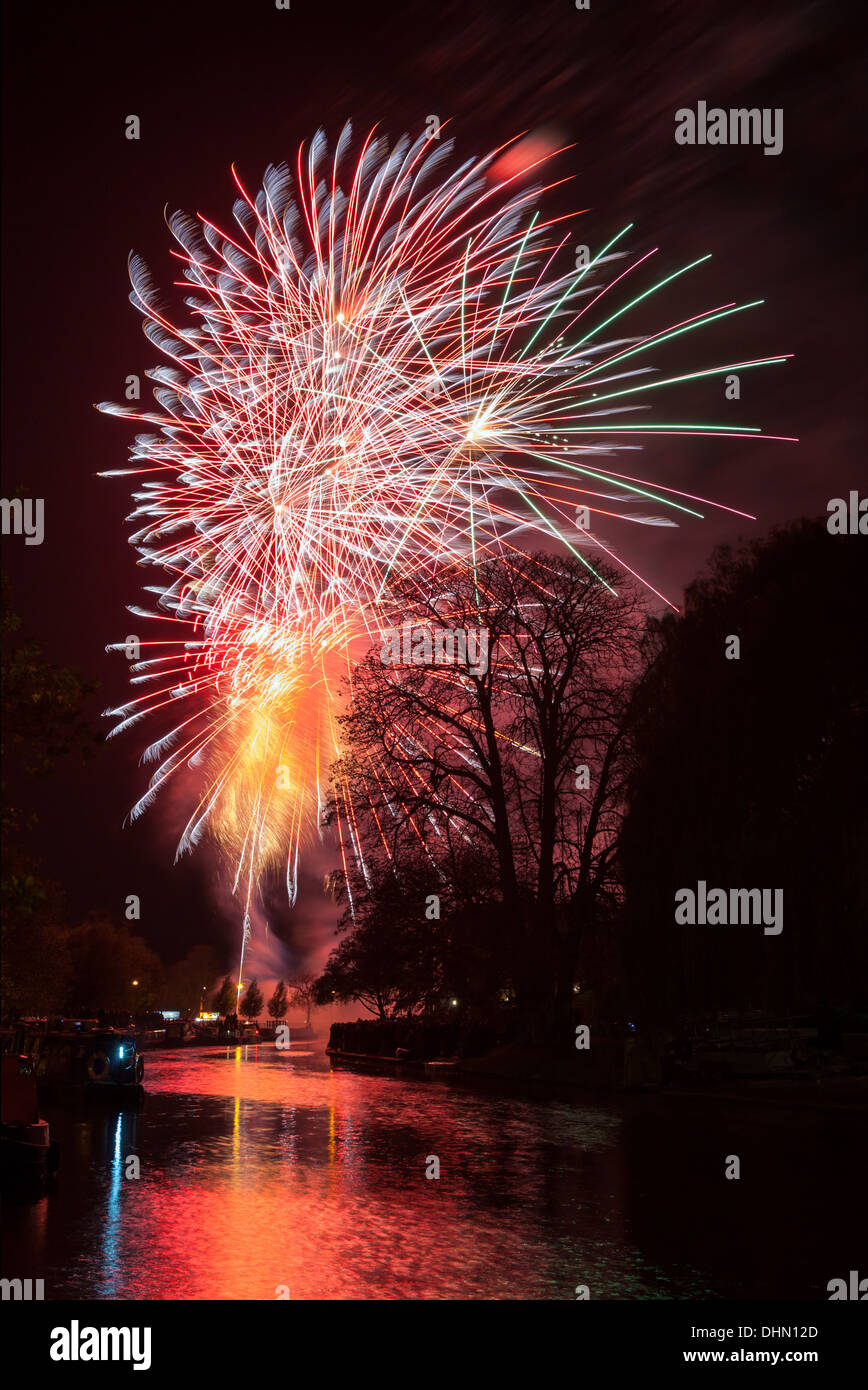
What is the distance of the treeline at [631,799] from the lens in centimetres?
2852

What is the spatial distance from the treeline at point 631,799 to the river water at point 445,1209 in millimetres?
5093

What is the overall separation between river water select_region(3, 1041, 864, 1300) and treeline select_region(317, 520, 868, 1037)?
201 inches

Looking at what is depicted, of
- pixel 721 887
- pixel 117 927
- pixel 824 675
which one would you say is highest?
pixel 824 675

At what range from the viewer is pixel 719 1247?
11.5m

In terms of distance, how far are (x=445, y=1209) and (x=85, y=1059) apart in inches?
802

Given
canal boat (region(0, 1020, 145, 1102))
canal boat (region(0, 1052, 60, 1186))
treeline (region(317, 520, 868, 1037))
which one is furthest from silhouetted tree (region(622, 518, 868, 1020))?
canal boat (region(0, 1052, 60, 1186))

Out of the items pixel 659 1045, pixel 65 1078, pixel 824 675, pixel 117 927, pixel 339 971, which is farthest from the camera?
pixel 117 927

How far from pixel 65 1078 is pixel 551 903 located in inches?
623

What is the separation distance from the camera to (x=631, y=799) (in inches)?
1319

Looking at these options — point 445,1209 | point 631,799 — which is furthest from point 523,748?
point 445,1209

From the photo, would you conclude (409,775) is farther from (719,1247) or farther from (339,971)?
(339,971)

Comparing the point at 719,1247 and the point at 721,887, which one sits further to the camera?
the point at 721,887
